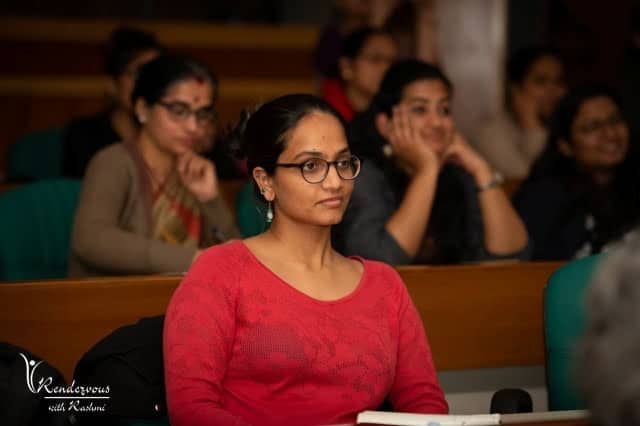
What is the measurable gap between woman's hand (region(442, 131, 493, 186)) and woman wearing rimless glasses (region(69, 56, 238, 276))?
69cm

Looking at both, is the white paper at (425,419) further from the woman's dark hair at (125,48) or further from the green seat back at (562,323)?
the woman's dark hair at (125,48)

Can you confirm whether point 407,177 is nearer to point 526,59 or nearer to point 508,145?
point 508,145

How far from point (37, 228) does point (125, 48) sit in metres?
1.16

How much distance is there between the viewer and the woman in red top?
189 centimetres

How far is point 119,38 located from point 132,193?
1.37 metres

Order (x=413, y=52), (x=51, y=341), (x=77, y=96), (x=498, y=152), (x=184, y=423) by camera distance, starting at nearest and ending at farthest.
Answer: (x=184, y=423), (x=51, y=341), (x=498, y=152), (x=413, y=52), (x=77, y=96)

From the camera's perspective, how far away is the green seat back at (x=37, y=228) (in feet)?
10.3

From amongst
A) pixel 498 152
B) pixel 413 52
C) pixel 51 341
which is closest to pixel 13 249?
pixel 51 341

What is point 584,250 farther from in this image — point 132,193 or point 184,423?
point 184,423

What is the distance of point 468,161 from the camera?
320 centimetres

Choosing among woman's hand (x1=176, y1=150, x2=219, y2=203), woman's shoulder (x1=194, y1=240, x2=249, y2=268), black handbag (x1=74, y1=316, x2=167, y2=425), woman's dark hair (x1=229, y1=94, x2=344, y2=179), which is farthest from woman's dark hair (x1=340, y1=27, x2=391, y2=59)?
black handbag (x1=74, y1=316, x2=167, y2=425)

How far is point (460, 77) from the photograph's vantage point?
19.0ft

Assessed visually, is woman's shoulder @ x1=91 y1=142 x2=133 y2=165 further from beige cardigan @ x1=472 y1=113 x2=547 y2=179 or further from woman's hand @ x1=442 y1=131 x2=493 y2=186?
beige cardigan @ x1=472 y1=113 x2=547 y2=179

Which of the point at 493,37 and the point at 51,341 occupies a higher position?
the point at 493,37
